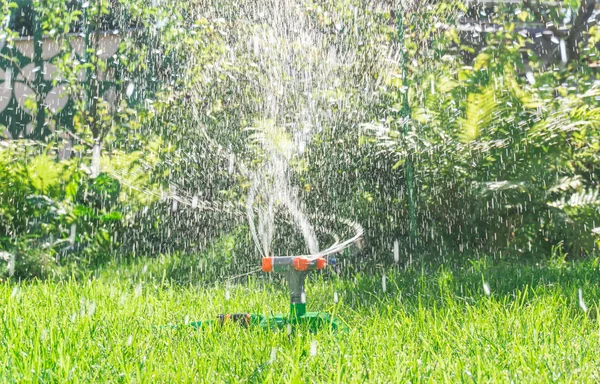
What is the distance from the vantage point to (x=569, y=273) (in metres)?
3.43

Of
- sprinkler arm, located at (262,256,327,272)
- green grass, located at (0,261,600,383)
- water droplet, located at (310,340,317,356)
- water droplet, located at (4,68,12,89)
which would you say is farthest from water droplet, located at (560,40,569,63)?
water droplet, located at (4,68,12,89)

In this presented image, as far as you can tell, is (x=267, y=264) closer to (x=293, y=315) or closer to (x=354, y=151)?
(x=293, y=315)

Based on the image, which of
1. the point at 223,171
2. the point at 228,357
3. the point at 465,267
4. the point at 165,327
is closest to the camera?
the point at 228,357

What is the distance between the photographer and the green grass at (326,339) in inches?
69.0

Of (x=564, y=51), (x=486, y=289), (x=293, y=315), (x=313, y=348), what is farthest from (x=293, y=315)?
(x=564, y=51)

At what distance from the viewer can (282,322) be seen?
2.39m

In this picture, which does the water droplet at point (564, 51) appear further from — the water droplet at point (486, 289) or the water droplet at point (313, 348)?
the water droplet at point (313, 348)

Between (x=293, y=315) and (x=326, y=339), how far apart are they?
0.28m

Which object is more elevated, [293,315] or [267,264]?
[267,264]

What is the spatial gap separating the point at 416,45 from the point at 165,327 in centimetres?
418

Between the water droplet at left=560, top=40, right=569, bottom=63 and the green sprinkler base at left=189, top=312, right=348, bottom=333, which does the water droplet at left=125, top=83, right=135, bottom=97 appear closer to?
the water droplet at left=560, top=40, right=569, bottom=63

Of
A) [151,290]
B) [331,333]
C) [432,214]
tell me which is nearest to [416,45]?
[432,214]

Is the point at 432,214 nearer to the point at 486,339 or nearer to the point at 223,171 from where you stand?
the point at 223,171

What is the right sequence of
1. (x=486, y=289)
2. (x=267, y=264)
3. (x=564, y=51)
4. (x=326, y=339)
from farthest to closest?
1. (x=564, y=51)
2. (x=486, y=289)
3. (x=267, y=264)
4. (x=326, y=339)
